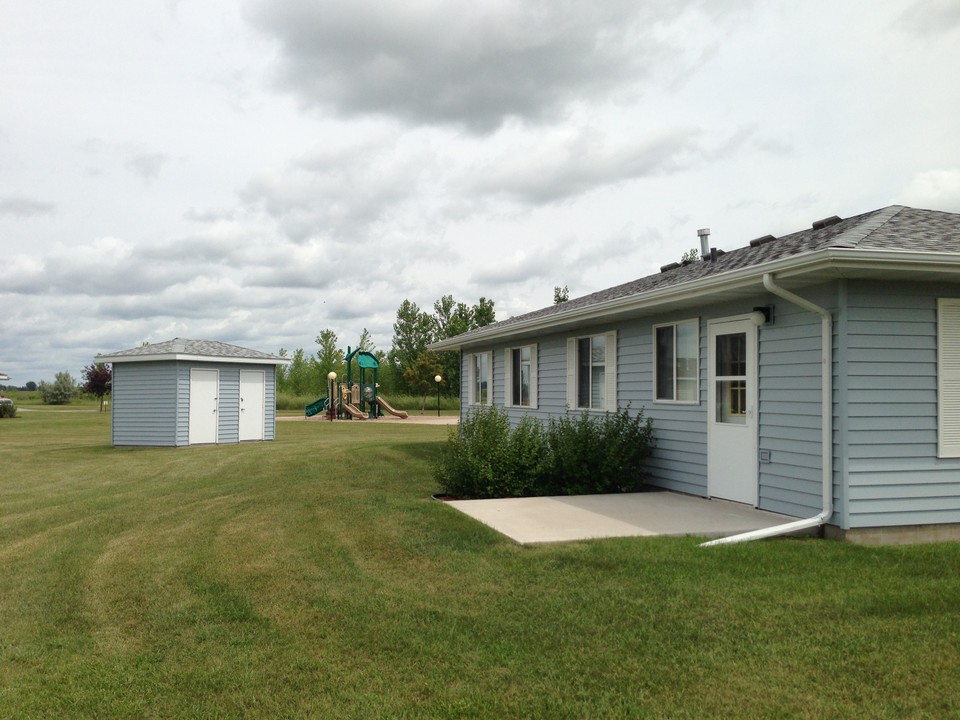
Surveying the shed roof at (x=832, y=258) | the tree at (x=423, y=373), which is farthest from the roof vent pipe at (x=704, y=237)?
the tree at (x=423, y=373)

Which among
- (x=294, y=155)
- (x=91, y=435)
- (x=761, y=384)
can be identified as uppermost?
(x=294, y=155)

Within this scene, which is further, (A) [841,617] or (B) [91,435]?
(B) [91,435]

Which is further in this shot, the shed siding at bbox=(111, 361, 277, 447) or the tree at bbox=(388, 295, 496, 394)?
the tree at bbox=(388, 295, 496, 394)

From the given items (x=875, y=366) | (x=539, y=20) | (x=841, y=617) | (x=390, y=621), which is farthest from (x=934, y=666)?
(x=539, y=20)

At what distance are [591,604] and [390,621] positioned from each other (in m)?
1.34

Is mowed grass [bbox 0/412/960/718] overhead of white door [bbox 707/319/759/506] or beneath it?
beneath

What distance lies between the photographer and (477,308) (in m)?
51.6

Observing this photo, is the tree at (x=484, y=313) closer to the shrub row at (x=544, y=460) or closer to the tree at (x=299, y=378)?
the tree at (x=299, y=378)

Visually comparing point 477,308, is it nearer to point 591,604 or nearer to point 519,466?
point 519,466

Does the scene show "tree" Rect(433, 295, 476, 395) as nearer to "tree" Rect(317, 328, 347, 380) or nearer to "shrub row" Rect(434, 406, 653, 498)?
"tree" Rect(317, 328, 347, 380)

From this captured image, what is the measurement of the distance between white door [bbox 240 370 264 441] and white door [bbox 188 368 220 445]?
0.85 meters

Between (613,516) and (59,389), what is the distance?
61364 mm

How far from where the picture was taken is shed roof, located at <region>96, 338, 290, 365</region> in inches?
793

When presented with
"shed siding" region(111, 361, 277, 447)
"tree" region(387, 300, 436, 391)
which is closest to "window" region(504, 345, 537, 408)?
"shed siding" region(111, 361, 277, 447)
